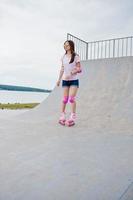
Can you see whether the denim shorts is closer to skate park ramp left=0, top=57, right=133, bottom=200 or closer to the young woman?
the young woman

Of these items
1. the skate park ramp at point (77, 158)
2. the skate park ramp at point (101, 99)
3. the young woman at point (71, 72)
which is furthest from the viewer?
the skate park ramp at point (101, 99)

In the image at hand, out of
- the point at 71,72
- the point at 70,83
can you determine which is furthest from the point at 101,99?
the point at 71,72

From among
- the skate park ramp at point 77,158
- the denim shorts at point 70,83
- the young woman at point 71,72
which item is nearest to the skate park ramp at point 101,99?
the skate park ramp at point 77,158

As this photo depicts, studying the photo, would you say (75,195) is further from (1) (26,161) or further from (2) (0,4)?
(2) (0,4)

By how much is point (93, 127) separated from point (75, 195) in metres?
2.79

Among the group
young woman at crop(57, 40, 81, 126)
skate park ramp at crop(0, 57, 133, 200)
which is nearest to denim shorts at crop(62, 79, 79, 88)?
young woman at crop(57, 40, 81, 126)

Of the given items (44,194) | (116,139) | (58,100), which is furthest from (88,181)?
(58,100)

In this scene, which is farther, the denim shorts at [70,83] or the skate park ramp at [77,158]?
Result: the denim shorts at [70,83]

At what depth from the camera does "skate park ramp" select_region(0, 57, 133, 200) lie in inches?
66.0

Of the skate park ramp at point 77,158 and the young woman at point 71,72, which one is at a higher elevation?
the young woman at point 71,72

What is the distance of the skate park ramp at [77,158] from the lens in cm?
168

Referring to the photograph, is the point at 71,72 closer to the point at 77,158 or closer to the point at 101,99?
the point at 101,99

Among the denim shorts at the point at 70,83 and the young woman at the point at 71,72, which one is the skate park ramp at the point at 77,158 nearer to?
the young woman at the point at 71,72

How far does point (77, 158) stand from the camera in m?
2.41
